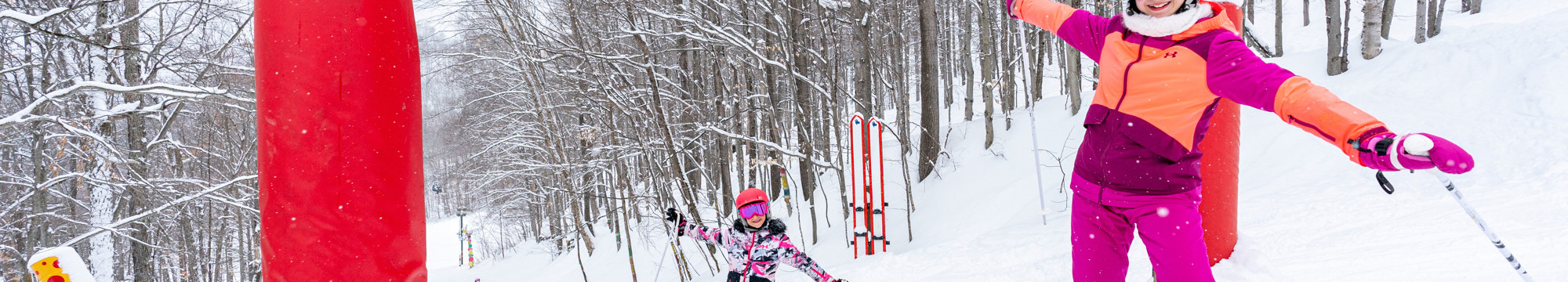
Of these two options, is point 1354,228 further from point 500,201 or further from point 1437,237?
point 500,201

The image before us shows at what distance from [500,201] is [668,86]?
9.71 metres

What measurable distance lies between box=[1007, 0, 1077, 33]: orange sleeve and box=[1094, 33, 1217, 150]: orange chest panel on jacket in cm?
29

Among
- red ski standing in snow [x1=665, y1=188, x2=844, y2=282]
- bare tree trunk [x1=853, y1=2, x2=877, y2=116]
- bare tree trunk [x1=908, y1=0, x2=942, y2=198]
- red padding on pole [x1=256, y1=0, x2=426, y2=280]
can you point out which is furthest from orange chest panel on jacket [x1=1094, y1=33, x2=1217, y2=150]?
bare tree trunk [x1=908, y1=0, x2=942, y2=198]

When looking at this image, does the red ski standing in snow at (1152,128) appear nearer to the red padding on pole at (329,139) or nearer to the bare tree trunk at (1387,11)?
the red padding on pole at (329,139)

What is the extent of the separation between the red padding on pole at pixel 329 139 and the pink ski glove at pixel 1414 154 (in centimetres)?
140

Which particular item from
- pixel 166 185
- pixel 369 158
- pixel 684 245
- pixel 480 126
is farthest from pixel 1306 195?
pixel 480 126

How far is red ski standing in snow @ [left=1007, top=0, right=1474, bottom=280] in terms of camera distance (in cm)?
176

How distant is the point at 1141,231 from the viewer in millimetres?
1925

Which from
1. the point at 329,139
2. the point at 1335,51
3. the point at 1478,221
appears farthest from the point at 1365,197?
the point at 329,139

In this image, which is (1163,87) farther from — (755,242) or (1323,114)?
(755,242)

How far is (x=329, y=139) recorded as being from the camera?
0.66 m

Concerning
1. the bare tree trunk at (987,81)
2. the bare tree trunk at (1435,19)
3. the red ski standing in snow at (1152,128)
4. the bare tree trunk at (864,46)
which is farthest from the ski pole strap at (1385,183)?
the bare tree trunk at (1435,19)

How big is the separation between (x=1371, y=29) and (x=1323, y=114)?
694cm

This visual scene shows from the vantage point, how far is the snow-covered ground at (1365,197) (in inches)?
110
